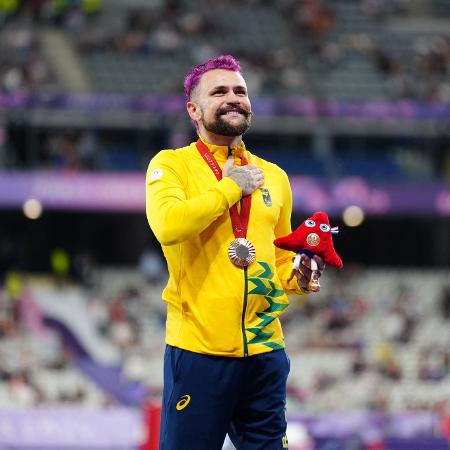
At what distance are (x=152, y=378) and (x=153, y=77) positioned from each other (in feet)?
23.7

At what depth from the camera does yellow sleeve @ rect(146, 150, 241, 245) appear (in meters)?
4.43

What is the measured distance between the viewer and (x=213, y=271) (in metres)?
4.63

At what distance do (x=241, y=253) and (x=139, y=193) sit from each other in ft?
66.2

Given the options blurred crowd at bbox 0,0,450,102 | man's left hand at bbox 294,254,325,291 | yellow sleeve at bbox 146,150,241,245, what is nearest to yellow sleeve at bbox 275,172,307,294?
man's left hand at bbox 294,254,325,291

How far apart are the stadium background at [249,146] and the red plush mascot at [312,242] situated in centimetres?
1583

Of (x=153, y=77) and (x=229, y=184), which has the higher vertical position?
(x=153, y=77)

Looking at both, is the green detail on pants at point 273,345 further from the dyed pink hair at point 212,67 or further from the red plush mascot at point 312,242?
the dyed pink hair at point 212,67

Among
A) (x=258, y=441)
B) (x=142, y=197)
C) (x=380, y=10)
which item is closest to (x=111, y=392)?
(x=142, y=197)

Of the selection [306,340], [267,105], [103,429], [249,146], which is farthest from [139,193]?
[103,429]

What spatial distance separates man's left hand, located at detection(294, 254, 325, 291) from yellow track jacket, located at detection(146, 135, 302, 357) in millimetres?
52

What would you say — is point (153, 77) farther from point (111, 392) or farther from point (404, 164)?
point (111, 392)

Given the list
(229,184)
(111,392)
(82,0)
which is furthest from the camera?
(82,0)

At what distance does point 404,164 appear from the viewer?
27.3 meters

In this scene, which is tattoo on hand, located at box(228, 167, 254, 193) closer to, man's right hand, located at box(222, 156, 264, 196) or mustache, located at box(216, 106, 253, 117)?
man's right hand, located at box(222, 156, 264, 196)
